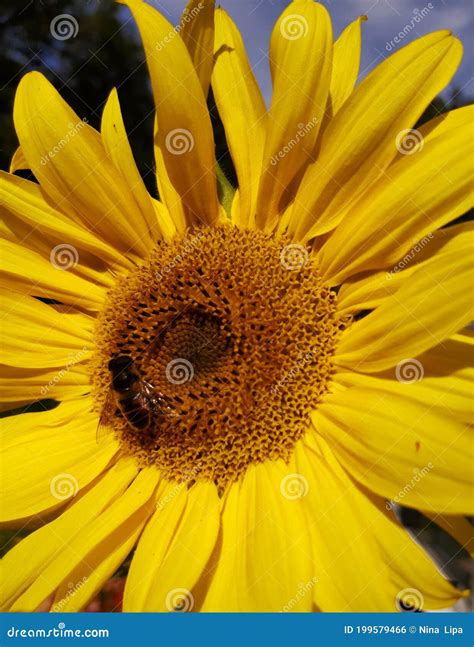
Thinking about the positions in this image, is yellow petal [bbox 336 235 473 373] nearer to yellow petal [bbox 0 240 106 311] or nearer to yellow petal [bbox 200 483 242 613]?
yellow petal [bbox 200 483 242 613]

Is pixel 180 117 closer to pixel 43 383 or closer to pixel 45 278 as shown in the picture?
pixel 45 278

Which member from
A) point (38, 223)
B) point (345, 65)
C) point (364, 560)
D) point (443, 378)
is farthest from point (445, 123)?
point (38, 223)

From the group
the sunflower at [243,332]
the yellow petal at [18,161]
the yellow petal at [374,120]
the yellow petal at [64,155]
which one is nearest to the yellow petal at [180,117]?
the sunflower at [243,332]

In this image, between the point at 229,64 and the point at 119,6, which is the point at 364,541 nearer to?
the point at 229,64

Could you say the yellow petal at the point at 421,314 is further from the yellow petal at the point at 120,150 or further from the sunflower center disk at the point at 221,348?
the yellow petal at the point at 120,150
